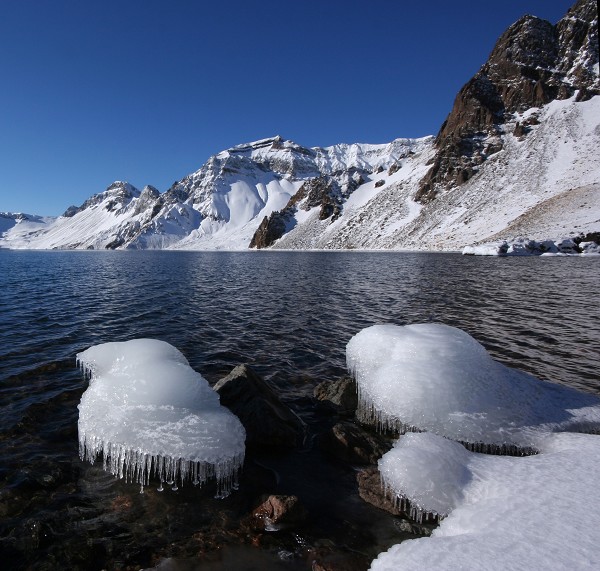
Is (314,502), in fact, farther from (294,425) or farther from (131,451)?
(131,451)

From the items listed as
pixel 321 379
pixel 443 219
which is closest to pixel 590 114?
pixel 443 219

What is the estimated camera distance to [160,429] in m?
7.79

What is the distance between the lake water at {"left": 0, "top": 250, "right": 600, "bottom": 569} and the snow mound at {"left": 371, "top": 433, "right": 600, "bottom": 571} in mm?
1384

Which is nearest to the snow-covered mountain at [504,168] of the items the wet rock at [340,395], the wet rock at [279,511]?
the wet rock at [340,395]

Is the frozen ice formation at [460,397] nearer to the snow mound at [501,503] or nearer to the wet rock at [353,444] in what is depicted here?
the wet rock at [353,444]

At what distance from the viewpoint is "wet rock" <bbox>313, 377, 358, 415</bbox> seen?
38.1ft

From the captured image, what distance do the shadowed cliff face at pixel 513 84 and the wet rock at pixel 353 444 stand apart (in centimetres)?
14387

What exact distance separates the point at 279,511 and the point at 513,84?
7989 inches

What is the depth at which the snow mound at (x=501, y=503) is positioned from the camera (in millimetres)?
4703

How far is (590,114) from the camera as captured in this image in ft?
416

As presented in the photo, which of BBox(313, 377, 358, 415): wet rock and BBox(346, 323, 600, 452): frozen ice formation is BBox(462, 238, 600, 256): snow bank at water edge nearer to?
BBox(346, 323, 600, 452): frozen ice formation

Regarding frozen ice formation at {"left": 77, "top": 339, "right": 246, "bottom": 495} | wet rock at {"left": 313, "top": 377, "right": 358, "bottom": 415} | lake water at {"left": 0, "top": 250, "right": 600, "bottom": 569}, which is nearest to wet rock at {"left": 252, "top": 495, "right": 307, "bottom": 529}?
lake water at {"left": 0, "top": 250, "right": 600, "bottom": 569}

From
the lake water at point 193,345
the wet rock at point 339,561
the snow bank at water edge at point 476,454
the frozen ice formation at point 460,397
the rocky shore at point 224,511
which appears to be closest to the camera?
the snow bank at water edge at point 476,454

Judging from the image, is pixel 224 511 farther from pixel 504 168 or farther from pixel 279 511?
pixel 504 168
